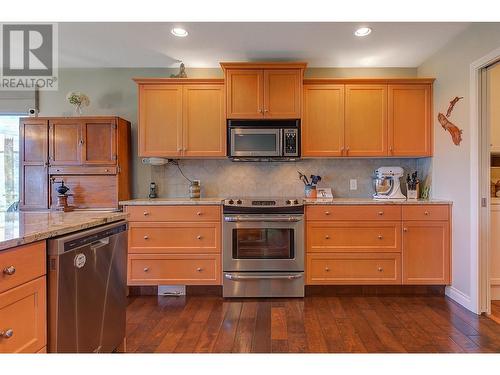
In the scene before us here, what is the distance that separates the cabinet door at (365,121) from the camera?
3.22 m

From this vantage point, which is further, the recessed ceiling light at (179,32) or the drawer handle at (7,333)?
the recessed ceiling light at (179,32)

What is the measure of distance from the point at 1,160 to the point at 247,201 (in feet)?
10.4

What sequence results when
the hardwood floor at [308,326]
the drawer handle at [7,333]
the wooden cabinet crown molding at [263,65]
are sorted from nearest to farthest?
the drawer handle at [7,333]
the hardwood floor at [308,326]
the wooden cabinet crown molding at [263,65]

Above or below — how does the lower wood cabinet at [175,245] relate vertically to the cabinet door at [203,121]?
below

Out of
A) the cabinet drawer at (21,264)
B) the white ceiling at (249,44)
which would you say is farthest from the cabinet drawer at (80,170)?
the cabinet drawer at (21,264)

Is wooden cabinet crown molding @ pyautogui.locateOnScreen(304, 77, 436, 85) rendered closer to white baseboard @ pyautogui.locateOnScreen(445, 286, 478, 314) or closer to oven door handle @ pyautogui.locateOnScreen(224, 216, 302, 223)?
oven door handle @ pyautogui.locateOnScreen(224, 216, 302, 223)

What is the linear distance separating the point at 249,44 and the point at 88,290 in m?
2.61

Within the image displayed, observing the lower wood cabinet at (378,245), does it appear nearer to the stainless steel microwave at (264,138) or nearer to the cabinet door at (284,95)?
the stainless steel microwave at (264,138)

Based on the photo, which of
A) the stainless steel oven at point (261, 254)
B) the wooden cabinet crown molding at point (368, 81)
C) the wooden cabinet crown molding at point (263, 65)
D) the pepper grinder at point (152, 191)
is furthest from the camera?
the pepper grinder at point (152, 191)

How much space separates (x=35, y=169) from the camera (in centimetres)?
312

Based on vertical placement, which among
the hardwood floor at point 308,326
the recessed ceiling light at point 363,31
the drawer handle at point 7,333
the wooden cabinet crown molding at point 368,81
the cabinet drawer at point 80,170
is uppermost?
the recessed ceiling light at point 363,31

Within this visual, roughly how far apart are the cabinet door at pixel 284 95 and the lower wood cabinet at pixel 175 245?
119 cm

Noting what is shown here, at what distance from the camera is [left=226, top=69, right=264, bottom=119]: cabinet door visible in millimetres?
3111
